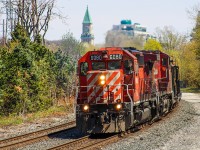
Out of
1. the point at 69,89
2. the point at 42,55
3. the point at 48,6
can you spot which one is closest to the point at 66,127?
the point at 42,55

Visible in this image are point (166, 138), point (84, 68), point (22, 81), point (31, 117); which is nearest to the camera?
point (166, 138)

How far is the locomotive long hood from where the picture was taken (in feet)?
49.1

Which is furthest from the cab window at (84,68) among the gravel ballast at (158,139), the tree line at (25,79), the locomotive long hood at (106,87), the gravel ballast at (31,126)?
the tree line at (25,79)

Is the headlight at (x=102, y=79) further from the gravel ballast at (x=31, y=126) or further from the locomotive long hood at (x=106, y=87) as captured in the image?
the gravel ballast at (x=31, y=126)

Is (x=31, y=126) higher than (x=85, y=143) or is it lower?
higher

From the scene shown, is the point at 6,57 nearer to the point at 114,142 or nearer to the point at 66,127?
the point at 66,127

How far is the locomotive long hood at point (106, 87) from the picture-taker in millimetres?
14961

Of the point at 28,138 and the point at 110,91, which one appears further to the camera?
the point at 28,138

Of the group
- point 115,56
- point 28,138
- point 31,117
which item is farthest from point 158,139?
point 31,117

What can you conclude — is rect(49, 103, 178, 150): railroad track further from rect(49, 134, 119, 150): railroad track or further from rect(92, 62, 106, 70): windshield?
rect(92, 62, 106, 70): windshield

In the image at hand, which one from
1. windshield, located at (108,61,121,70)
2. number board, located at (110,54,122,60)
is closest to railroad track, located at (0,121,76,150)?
windshield, located at (108,61,121,70)

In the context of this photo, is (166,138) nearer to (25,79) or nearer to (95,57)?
(95,57)

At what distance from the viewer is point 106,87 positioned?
14961mm

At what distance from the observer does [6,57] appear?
82.2 feet
